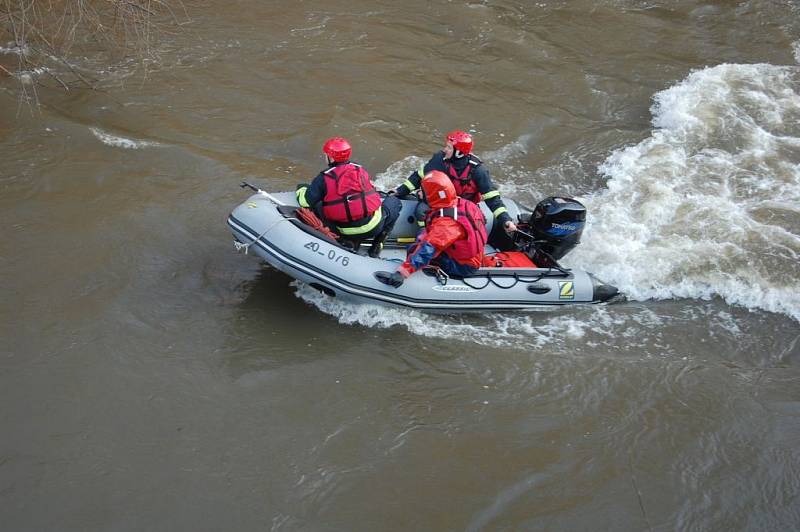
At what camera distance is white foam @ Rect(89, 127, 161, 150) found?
730 centimetres

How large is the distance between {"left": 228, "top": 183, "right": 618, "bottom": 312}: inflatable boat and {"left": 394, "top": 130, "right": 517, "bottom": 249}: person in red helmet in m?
0.20

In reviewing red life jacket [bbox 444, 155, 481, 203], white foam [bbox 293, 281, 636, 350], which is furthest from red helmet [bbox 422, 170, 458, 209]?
white foam [bbox 293, 281, 636, 350]

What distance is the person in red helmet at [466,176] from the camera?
576 cm

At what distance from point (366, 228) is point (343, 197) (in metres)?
0.31

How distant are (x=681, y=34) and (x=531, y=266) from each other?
641cm

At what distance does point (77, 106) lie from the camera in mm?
7938

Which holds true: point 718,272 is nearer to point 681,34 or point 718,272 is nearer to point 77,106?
point 681,34

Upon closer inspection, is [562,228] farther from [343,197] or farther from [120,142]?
[120,142]

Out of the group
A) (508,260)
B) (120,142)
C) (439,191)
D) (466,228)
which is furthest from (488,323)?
(120,142)

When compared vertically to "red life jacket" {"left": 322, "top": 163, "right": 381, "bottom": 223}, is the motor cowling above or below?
below

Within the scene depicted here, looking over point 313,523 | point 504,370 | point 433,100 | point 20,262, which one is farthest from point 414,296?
point 433,100

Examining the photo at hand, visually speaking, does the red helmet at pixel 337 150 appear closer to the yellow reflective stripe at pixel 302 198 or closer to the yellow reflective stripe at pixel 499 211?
the yellow reflective stripe at pixel 302 198

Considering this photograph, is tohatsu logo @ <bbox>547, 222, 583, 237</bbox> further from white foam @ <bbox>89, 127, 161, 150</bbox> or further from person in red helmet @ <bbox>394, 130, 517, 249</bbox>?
white foam @ <bbox>89, 127, 161, 150</bbox>

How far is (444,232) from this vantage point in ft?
17.3
